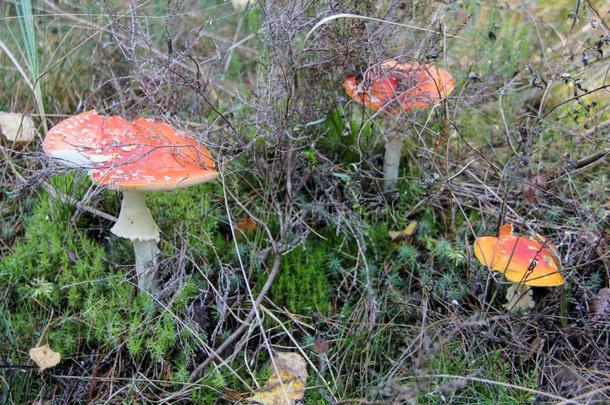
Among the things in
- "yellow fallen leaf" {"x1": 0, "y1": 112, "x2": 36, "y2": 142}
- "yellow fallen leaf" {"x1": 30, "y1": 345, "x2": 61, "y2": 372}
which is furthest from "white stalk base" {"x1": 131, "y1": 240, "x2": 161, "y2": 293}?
"yellow fallen leaf" {"x1": 0, "y1": 112, "x2": 36, "y2": 142}

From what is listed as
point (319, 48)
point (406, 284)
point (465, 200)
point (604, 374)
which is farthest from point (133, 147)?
point (604, 374)

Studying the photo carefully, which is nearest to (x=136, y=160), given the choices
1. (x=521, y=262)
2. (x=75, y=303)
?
(x=75, y=303)

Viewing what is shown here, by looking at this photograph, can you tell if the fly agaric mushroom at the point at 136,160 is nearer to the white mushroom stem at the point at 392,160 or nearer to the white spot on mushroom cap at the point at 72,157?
the white spot on mushroom cap at the point at 72,157

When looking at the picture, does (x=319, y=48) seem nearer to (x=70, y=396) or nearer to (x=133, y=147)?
(x=133, y=147)

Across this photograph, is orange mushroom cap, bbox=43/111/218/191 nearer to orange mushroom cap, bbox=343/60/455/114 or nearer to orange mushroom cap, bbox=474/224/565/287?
orange mushroom cap, bbox=343/60/455/114

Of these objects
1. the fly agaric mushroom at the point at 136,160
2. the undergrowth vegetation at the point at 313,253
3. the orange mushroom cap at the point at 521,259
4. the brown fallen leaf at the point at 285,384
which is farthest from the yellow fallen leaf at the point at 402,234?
the fly agaric mushroom at the point at 136,160

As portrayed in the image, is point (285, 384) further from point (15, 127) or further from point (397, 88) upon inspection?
point (15, 127)

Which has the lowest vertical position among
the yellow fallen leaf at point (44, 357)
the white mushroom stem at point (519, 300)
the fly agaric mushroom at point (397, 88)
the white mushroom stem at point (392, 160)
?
the yellow fallen leaf at point (44, 357)
